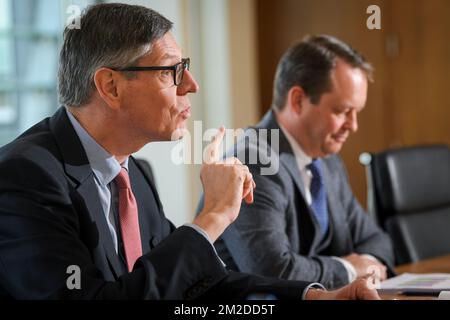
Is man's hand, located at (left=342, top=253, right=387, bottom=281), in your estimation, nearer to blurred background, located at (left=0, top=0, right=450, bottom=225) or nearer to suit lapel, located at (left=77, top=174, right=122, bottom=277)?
suit lapel, located at (left=77, top=174, right=122, bottom=277)

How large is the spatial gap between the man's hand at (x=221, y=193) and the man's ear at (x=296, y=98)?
72 cm

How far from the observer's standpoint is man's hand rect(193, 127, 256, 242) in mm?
1165

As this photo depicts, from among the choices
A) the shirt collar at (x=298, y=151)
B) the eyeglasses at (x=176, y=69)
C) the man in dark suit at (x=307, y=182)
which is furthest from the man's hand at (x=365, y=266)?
the eyeglasses at (x=176, y=69)

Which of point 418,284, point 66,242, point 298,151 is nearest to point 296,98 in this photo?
point 298,151

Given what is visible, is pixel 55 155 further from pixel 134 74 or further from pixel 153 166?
pixel 153 166

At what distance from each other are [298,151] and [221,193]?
2.53 ft

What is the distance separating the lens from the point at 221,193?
1.21 meters

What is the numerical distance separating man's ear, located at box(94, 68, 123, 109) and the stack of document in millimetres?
698

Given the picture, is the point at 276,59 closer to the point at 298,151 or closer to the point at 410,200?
the point at 410,200

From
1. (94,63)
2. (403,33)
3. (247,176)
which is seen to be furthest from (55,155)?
(403,33)

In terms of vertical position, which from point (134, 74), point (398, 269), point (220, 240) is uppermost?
point (134, 74)

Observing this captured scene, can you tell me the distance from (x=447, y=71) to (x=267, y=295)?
9.43 ft

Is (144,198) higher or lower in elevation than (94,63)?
lower

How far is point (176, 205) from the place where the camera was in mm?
1924
